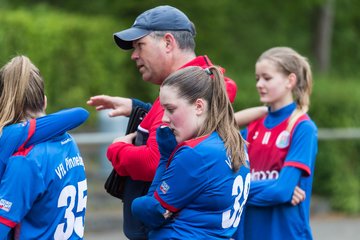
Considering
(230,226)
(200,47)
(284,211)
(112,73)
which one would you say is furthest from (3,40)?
(230,226)

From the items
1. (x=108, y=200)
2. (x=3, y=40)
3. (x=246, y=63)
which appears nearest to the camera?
(x=108, y=200)

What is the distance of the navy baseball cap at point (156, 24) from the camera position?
467 cm

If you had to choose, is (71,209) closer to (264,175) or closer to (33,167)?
(33,167)

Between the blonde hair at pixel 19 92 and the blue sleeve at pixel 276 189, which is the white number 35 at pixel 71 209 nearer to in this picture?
the blonde hair at pixel 19 92

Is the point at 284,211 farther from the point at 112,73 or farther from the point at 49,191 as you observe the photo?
the point at 112,73

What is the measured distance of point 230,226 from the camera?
4.21 meters

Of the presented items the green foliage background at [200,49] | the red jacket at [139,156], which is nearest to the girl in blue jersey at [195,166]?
the red jacket at [139,156]

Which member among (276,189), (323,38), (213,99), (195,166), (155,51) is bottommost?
(323,38)

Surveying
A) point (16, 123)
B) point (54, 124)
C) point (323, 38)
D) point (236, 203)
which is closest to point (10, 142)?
point (16, 123)

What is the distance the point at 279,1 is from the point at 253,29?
1530 mm

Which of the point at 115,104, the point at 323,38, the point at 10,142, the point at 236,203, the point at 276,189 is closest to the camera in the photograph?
the point at 10,142

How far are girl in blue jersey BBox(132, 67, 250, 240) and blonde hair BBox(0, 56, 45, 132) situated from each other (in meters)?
0.68

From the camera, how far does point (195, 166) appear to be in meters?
3.99

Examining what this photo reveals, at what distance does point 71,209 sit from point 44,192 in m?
0.23
